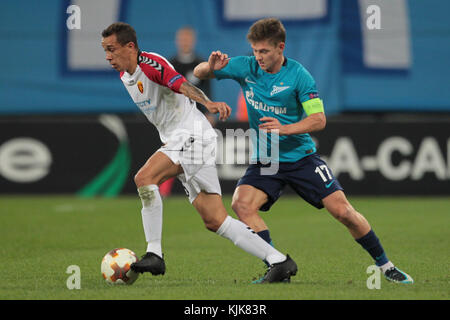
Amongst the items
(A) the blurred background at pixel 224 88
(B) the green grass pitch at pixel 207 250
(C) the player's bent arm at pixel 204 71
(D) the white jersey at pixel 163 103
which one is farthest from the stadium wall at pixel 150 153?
(D) the white jersey at pixel 163 103

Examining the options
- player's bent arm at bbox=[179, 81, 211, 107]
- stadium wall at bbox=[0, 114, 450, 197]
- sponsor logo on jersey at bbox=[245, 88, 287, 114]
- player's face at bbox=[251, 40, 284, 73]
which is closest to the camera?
player's bent arm at bbox=[179, 81, 211, 107]

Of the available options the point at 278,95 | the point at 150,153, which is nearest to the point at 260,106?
the point at 278,95

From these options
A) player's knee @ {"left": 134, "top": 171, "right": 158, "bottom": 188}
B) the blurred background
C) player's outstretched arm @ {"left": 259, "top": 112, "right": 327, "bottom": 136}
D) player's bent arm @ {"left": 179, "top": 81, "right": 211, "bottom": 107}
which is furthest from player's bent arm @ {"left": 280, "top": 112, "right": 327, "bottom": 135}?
the blurred background

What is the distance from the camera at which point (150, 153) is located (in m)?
13.3

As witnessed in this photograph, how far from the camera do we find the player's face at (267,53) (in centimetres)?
606

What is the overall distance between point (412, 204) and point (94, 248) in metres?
5.76

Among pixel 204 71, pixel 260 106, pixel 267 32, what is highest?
pixel 267 32

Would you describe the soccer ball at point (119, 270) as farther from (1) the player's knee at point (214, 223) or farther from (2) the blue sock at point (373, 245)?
(2) the blue sock at point (373, 245)

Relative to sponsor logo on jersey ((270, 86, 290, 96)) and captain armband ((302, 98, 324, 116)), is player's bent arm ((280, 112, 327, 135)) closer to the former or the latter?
captain armband ((302, 98, 324, 116))

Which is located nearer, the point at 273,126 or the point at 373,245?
the point at 273,126

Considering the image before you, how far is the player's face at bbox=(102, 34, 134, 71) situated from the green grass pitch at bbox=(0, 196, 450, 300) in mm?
1584

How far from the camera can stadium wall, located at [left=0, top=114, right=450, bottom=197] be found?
13.2m

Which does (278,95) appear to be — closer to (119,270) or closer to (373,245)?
(373,245)

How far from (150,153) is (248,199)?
7159 mm
